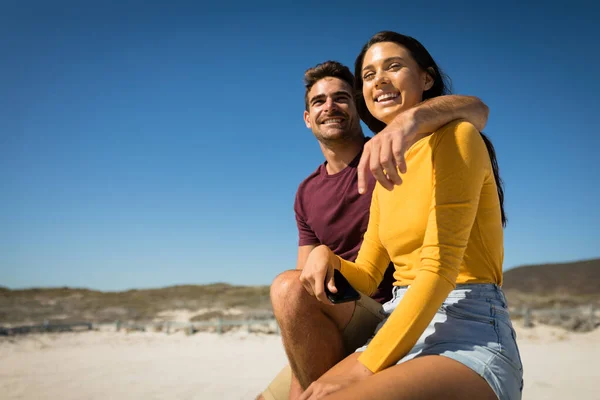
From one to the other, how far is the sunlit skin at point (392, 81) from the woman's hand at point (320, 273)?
649 millimetres

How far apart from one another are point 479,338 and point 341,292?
52 cm

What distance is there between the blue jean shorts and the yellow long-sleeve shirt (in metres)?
0.07

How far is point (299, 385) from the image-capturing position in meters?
2.09

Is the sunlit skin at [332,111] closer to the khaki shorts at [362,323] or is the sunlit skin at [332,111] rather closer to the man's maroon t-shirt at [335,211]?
the man's maroon t-shirt at [335,211]

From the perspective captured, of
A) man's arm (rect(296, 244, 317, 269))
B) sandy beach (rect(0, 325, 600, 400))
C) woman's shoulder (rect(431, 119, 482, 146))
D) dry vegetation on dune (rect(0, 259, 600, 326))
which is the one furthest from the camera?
dry vegetation on dune (rect(0, 259, 600, 326))

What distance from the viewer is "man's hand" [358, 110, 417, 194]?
1.44 meters

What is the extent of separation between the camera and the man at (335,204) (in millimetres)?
1576

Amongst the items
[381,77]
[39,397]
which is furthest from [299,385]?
[39,397]

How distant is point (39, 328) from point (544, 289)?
61.0ft

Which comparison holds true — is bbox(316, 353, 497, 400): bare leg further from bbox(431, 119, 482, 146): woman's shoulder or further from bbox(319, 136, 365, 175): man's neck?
bbox(319, 136, 365, 175): man's neck

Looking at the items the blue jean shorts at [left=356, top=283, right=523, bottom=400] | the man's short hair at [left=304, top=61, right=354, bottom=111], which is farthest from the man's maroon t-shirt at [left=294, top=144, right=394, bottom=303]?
the blue jean shorts at [left=356, top=283, right=523, bottom=400]

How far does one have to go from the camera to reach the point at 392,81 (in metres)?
1.93

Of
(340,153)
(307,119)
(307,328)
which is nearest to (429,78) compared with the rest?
(307,328)

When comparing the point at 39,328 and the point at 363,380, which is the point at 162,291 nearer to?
the point at 39,328
